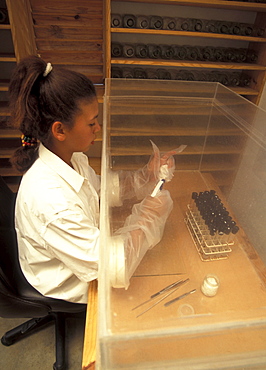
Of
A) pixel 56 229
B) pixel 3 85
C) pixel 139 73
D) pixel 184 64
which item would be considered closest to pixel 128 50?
pixel 139 73

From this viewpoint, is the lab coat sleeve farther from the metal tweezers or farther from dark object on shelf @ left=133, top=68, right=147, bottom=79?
dark object on shelf @ left=133, top=68, right=147, bottom=79

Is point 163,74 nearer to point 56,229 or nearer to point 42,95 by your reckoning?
point 42,95

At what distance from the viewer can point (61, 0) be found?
2.04 m

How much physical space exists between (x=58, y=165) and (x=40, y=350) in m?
1.11

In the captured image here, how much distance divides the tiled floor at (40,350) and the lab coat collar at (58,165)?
0.99 m

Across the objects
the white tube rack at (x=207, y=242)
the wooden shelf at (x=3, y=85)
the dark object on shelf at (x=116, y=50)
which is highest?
the dark object on shelf at (x=116, y=50)

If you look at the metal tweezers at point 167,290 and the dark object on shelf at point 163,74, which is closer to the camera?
the metal tweezers at point 167,290

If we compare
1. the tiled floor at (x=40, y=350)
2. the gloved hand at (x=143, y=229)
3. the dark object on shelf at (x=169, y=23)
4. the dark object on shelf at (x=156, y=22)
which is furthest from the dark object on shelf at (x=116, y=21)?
the tiled floor at (x=40, y=350)

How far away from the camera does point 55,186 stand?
2.73 ft

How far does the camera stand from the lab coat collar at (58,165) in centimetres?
91

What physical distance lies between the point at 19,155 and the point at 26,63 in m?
0.33

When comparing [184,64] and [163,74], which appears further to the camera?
[163,74]

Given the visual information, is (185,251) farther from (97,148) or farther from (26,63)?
(97,148)

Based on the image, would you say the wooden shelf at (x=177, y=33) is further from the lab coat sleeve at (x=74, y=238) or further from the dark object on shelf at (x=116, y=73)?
the lab coat sleeve at (x=74, y=238)
